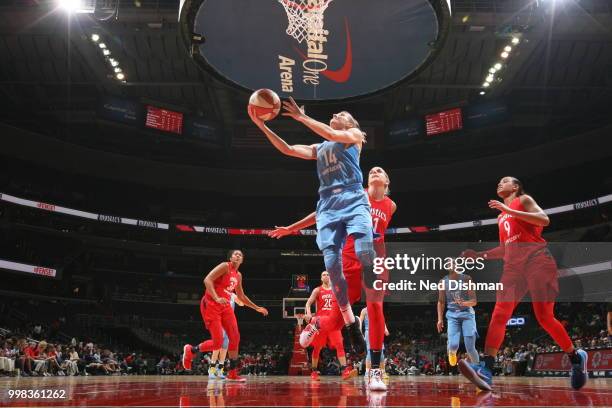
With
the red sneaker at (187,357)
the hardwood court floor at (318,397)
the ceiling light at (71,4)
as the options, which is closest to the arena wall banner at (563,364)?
the hardwood court floor at (318,397)

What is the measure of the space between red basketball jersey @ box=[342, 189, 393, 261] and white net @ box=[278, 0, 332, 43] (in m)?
4.36

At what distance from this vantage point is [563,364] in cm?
1536

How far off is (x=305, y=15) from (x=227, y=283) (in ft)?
14.7

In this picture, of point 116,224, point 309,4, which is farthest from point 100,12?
point 116,224

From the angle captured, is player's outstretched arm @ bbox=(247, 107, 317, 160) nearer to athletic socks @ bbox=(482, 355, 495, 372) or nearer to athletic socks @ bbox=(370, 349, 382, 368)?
athletic socks @ bbox=(370, 349, 382, 368)

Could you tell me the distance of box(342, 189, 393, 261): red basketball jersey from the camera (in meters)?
4.78

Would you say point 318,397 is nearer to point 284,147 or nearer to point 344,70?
point 284,147

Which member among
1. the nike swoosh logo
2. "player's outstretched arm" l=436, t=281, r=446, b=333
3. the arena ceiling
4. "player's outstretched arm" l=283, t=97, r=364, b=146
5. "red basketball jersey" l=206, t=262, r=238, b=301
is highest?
the arena ceiling

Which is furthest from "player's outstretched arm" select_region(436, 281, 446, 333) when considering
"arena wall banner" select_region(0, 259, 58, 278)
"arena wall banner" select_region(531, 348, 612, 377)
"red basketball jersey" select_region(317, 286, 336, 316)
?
"arena wall banner" select_region(0, 259, 58, 278)

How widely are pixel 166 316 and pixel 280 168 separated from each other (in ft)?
36.4

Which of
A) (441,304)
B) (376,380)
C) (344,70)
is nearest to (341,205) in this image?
(376,380)

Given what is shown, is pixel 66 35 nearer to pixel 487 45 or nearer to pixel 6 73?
pixel 6 73

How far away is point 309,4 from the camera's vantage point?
8.40 m

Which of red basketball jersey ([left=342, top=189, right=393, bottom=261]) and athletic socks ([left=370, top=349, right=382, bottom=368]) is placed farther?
red basketball jersey ([left=342, top=189, right=393, bottom=261])
